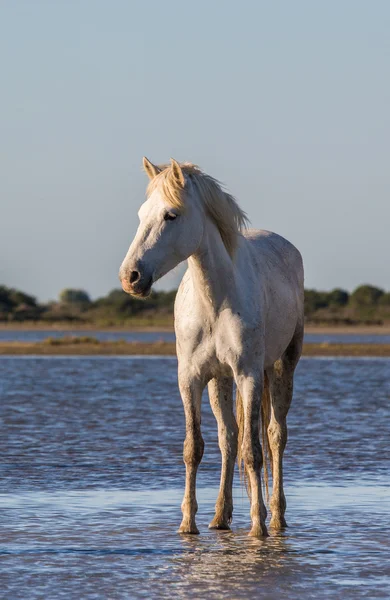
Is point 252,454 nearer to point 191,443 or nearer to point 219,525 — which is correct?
point 191,443

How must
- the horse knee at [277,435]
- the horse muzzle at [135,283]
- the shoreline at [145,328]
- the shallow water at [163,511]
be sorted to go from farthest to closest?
the shoreline at [145,328] < the horse knee at [277,435] < the horse muzzle at [135,283] < the shallow water at [163,511]

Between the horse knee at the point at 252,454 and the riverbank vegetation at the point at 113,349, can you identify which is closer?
the horse knee at the point at 252,454

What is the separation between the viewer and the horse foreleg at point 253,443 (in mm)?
8430

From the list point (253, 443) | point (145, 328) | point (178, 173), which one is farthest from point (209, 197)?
point (145, 328)

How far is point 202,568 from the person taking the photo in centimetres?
738

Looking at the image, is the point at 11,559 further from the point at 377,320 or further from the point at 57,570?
the point at 377,320

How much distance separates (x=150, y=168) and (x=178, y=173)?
0.87 ft

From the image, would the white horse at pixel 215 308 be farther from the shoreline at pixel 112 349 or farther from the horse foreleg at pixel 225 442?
Answer: the shoreline at pixel 112 349

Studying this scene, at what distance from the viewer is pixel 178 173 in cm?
810

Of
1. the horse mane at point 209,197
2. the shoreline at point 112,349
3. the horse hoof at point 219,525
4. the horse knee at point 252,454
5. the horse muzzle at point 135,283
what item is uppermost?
the horse mane at point 209,197

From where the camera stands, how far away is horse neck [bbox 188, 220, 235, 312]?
8438 millimetres

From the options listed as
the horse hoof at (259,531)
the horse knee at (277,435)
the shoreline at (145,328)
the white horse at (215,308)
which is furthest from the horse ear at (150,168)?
the shoreline at (145,328)

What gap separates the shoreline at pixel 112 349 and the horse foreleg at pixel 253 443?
35.0 m

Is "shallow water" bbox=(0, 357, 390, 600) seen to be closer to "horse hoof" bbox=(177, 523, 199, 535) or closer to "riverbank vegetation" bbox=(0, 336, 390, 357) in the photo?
"horse hoof" bbox=(177, 523, 199, 535)
